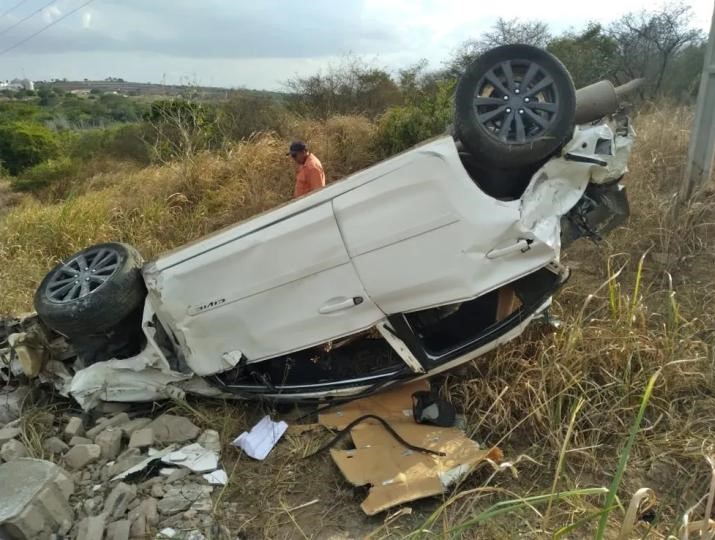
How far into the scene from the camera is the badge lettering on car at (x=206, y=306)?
3385 mm

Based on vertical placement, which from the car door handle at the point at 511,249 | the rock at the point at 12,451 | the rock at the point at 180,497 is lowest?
the rock at the point at 180,497

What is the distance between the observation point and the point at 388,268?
10.2 feet

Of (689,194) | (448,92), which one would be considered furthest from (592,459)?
(448,92)

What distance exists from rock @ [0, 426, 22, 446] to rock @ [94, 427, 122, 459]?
53cm

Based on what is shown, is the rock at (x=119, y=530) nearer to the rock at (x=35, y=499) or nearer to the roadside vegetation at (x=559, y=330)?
the rock at (x=35, y=499)

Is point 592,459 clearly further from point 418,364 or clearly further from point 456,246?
point 456,246

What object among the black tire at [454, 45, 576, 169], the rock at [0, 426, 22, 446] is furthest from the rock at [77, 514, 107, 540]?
the black tire at [454, 45, 576, 169]

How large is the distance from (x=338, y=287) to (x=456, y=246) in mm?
664

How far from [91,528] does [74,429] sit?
3.32 feet

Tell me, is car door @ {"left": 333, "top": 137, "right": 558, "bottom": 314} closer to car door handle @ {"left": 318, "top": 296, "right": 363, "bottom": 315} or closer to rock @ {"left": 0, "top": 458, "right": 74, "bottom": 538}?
car door handle @ {"left": 318, "top": 296, "right": 363, "bottom": 315}

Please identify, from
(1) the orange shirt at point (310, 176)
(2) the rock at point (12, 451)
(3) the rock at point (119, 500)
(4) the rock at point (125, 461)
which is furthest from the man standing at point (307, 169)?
(3) the rock at point (119, 500)

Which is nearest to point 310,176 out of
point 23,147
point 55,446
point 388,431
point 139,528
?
point 388,431

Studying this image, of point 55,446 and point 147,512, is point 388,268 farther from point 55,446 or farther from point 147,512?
point 55,446

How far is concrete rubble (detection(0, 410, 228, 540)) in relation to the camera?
279 centimetres
